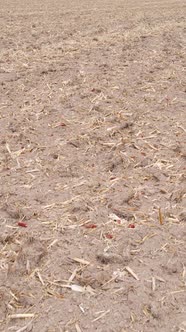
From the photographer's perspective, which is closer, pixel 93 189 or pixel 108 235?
pixel 108 235

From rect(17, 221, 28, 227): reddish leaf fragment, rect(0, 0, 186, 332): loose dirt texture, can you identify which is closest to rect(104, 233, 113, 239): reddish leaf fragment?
rect(0, 0, 186, 332): loose dirt texture

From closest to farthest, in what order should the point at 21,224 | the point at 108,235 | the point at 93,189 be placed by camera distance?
1. the point at 108,235
2. the point at 21,224
3. the point at 93,189

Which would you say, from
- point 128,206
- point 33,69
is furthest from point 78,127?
point 33,69

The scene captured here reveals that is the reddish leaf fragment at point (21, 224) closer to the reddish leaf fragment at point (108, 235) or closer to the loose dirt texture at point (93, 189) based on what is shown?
the loose dirt texture at point (93, 189)

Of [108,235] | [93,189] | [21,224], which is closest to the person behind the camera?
[108,235]

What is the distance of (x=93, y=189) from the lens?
14.7ft

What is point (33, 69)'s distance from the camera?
785 cm

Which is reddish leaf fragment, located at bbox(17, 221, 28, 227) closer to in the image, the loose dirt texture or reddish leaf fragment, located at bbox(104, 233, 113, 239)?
the loose dirt texture

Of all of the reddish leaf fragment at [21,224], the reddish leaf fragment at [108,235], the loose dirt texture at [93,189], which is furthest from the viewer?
the reddish leaf fragment at [21,224]

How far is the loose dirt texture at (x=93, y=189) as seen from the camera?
3.21 metres

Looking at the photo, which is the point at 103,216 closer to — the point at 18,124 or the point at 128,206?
the point at 128,206

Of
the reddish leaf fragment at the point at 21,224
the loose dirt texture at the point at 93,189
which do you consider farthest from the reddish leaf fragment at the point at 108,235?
the reddish leaf fragment at the point at 21,224

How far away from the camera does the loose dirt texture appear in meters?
3.21

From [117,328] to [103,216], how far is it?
121cm
